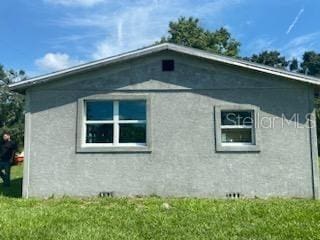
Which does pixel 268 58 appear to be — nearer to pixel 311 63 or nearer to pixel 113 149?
pixel 311 63

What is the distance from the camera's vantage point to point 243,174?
38.0 ft

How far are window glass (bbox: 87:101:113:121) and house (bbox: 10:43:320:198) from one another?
3cm

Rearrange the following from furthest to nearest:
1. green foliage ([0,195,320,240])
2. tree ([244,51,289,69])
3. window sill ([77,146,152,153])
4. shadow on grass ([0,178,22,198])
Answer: tree ([244,51,289,69]), shadow on grass ([0,178,22,198]), window sill ([77,146,152,153]), green foliage ([0,195,320,240])

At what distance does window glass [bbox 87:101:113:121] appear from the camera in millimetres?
12062

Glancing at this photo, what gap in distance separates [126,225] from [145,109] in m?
4.97

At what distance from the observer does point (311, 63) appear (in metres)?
63.5

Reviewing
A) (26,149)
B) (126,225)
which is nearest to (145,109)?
(26,149)

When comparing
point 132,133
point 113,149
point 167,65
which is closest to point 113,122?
point 132,133

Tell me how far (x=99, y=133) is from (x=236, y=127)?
3.97 metres

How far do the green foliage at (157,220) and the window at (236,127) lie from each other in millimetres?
2149

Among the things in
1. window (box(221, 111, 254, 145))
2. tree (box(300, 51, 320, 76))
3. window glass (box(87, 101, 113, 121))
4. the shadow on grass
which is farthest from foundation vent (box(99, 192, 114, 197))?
tree (box(300, 51, 320, 76))

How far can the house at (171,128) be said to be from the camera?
38.0ft

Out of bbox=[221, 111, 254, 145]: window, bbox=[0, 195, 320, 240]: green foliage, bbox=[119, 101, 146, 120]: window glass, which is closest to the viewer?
bbox=[0, 195, 320, 240]: green foliage

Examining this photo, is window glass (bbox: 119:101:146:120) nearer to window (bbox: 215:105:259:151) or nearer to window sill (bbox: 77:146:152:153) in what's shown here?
window sill (bbox: 77:146:152:153)
